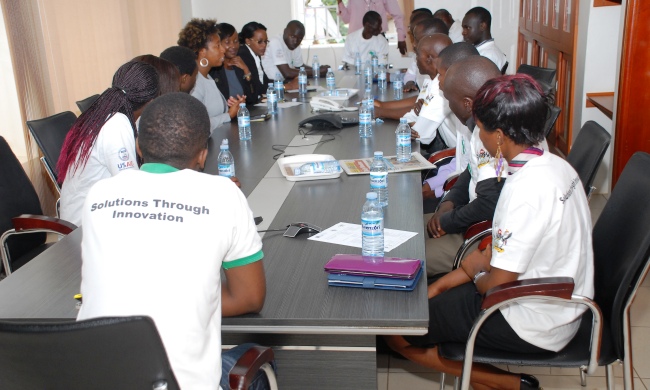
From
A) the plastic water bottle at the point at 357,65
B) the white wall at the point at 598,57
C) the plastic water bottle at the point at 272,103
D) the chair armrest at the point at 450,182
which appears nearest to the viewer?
the chair armrest at the point at 450,182

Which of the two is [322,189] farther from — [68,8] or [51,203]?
[68,8]

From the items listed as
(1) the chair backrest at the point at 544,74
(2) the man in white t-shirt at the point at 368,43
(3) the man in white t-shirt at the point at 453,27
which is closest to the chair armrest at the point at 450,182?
(1) the chair backrest at the point at 544,74

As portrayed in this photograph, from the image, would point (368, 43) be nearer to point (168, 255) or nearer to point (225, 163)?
point (225, 163)

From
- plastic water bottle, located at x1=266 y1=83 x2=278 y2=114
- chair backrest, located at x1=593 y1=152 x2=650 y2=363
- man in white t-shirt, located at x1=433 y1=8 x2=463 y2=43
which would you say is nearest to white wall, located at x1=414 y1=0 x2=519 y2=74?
man in white t-shirt, located at x1=433 y1=8 x2=463 y2=43

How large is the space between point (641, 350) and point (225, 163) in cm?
192

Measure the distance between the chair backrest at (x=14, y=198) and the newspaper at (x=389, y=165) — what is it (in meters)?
1.36

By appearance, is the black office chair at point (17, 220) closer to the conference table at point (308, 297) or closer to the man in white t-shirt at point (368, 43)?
the conference table at point (308, 297)

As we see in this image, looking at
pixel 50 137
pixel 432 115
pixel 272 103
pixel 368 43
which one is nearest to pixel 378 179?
pixel 432 115

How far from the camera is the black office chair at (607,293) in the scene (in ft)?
5.75

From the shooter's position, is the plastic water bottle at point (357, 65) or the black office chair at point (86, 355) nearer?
the black office chair at point (86, 355)

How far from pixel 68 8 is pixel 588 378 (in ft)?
14.2

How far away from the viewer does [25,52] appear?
14.3 ft

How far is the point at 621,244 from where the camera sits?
1928 mm

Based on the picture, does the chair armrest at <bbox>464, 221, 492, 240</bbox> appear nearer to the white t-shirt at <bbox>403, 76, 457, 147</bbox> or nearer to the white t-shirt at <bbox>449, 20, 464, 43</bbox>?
the white t-shirt at <bbox>403, 76, 457, 147</bbox>
